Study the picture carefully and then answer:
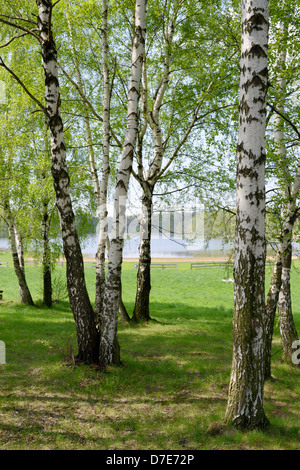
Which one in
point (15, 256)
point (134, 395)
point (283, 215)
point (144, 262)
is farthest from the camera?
point (15, 256)

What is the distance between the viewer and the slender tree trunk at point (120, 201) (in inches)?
272

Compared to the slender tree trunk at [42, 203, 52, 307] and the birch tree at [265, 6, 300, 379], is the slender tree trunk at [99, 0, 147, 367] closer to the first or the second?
the birch tree at [265, 6, 300, 379]

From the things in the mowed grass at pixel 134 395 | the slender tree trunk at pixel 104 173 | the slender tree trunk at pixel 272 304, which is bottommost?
the mowed grass at pixel 134 395

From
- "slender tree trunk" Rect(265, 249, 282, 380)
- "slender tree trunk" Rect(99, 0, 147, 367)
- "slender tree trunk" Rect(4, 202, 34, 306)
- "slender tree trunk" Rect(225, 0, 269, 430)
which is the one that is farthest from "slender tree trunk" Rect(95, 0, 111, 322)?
"slender tree trunk" Rect(4, 202, 34, 306)

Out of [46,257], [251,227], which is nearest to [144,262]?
[46,257]

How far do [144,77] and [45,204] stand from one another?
6.01m

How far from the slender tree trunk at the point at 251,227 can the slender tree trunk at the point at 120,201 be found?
267cm

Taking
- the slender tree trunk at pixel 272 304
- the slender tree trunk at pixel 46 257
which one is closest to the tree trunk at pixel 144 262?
the slender tree trunk at pixel 46 257

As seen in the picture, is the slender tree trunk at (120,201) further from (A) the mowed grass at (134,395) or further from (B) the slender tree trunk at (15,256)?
(B) the slender tree trunk at (15,256)

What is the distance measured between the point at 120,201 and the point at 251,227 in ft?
10.1

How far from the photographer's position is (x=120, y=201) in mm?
7059

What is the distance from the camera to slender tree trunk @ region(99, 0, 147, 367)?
691cm

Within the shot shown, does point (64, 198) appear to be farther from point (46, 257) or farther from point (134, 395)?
point (46, 257)

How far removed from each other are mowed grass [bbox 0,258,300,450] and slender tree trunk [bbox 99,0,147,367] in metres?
0.58
